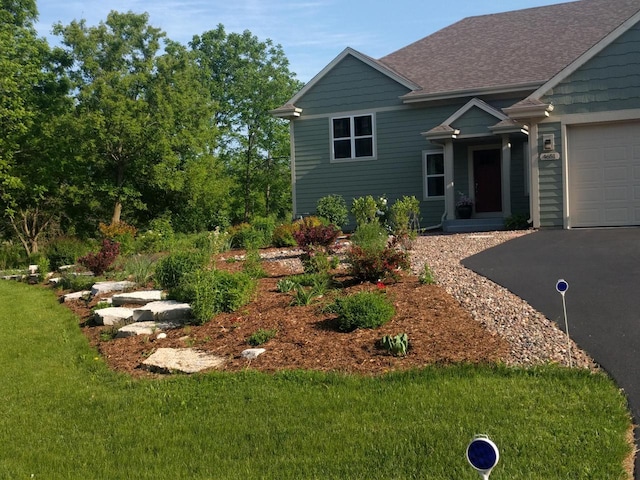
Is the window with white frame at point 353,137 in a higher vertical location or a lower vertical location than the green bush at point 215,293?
higher

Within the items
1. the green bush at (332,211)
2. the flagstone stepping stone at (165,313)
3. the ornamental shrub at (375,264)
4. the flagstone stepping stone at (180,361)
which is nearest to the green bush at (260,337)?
the flagstone stepping stone at (180,361)

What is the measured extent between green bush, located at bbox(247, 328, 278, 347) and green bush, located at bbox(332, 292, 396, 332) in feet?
2.34

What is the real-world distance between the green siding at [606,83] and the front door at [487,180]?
191 inches

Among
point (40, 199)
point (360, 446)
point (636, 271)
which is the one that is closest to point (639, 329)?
point (636, 271)

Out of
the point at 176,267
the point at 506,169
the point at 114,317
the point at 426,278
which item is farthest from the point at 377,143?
the point at 114,317

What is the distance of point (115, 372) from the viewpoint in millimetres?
6266

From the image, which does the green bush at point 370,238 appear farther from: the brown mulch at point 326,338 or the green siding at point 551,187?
the green siding at point 551,187

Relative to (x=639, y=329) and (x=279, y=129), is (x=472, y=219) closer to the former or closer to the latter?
(x=639, y=329)

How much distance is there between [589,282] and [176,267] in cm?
567

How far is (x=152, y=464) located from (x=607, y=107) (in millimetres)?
12686

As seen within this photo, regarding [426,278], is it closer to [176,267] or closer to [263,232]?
[176,267]

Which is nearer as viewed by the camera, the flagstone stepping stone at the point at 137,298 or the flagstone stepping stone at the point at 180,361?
the flagstone stepping stone at the point at 180,361

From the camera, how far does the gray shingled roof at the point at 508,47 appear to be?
18734mm

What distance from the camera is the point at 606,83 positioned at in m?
13.7
